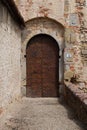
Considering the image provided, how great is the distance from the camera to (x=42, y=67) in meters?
10.3

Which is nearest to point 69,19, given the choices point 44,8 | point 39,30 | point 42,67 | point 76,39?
point 76,39

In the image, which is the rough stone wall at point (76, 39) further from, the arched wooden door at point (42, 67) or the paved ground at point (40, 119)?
the paved ground at point (40, 119)

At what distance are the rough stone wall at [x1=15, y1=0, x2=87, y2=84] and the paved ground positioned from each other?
2.46m

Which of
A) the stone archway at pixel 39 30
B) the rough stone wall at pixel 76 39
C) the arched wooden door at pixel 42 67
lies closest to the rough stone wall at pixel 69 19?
the rough stone wall at pixel 76 39

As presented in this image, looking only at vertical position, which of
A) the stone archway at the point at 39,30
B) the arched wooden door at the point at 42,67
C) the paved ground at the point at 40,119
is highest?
the stone archway at the point at 39,30

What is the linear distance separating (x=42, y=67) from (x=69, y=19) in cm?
186

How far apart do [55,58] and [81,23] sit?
1.48 m

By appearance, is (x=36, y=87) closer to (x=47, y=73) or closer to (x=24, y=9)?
(x=47, y=73)

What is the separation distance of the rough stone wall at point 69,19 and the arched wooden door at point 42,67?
520 millimetres

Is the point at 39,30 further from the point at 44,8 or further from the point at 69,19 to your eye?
the point at 69,19

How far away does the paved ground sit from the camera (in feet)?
18.2

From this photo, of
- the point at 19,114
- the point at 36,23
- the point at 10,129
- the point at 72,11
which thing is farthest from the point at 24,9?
the point at 10,129

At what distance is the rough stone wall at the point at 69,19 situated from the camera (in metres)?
10.0

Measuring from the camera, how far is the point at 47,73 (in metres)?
10.3
